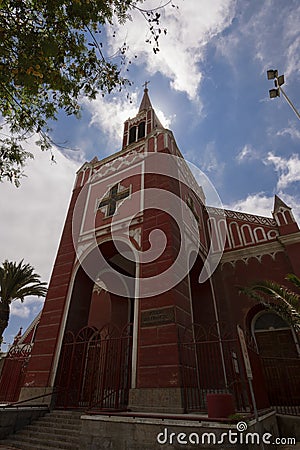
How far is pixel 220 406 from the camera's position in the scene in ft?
13.7

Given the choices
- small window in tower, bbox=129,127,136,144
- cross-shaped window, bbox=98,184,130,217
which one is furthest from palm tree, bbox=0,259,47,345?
small window in tower, bbox=129,127,136,144

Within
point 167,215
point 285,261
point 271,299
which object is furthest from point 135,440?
point 285,261

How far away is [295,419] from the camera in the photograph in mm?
5938

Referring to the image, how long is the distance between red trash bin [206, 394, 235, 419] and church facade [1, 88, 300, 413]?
1.70 m

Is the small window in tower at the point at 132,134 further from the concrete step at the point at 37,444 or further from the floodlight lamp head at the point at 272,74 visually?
the concrete step at the point at 37,444

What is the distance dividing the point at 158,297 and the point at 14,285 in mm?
9359

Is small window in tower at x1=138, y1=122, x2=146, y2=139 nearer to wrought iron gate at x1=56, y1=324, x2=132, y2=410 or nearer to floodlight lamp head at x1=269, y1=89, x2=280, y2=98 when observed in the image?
floodlight lamp head at x1=269, y1=89, x2=280, y2=98

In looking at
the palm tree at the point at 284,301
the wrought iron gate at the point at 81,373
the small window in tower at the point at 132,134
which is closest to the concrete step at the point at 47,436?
the wrought iron gate at the point at 81,373

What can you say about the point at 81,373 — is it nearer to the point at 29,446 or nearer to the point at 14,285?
the point at 29,446

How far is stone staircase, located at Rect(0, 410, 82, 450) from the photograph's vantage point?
232 inches

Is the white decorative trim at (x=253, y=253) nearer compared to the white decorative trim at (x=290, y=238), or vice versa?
the white decorative trim at (x=290, y=238)

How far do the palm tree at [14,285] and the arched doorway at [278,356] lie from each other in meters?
11.5

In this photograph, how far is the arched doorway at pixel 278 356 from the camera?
9125mm

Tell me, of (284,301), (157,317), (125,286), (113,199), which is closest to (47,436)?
Result: (157,317)
